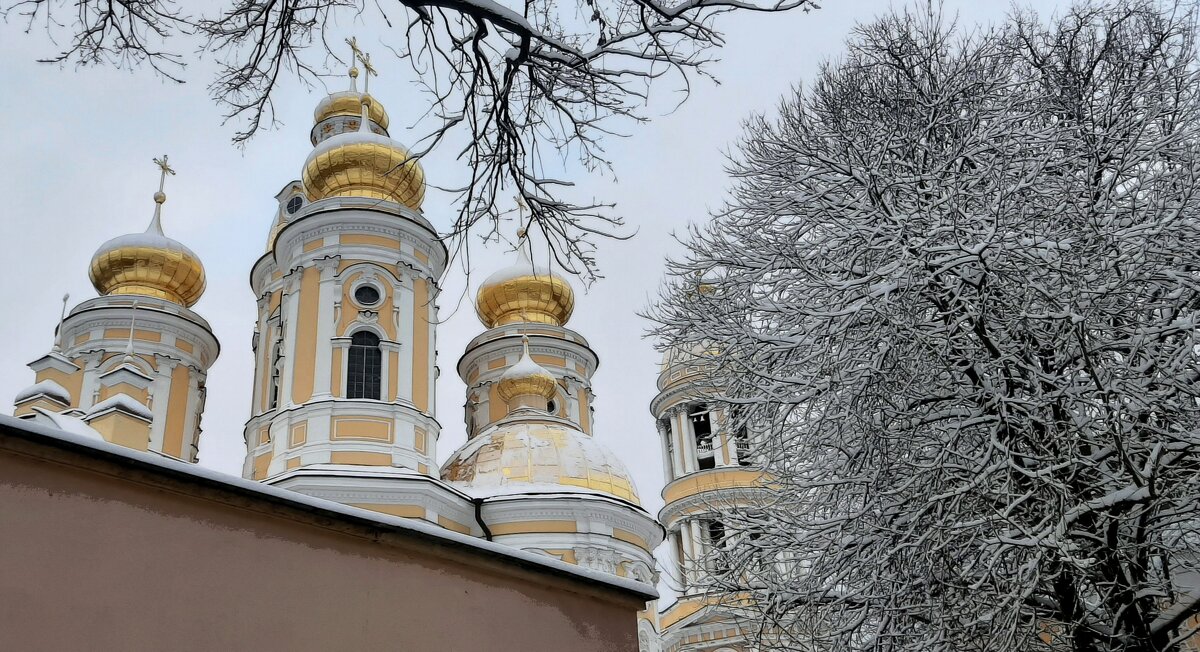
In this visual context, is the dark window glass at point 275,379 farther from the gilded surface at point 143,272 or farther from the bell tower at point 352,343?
the gilded surface at point 143,272

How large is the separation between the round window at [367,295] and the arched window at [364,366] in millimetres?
565

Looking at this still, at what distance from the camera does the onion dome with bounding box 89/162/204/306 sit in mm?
24469

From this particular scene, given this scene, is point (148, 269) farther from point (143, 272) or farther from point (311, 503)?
point (311, 503)

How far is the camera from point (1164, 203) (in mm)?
8031

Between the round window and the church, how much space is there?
→ 3 cm

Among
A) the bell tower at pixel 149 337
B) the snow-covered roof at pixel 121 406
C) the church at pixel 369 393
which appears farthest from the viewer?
the bell tower at pixel 149 337

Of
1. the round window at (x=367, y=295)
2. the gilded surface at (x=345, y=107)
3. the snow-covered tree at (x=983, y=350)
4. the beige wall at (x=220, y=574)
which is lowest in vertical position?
the beige wall at (x=220, y=574)

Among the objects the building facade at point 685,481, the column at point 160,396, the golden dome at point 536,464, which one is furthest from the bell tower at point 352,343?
the building facade at point 685,481

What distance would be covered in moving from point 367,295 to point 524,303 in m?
8.28

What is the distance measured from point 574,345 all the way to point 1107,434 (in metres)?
20.9

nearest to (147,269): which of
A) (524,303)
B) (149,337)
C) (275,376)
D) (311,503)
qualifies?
(149,337)

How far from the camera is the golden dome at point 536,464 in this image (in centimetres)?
2008

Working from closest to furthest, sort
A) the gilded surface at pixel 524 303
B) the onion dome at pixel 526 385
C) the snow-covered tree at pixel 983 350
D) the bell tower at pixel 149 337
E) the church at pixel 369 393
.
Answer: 1. the snow-covered tree at pixel 983 350
2. the church at pixel 369 393
3. the bell tower at pixel 149 337
4. the onion dome at pixel 526 385
5. the gilded surface at pixel 524 303

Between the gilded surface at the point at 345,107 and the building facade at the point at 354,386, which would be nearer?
the building facade at the point at 354,386
